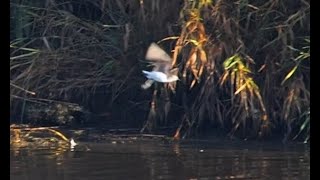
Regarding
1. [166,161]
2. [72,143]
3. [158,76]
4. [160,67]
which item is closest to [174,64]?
[160,67]

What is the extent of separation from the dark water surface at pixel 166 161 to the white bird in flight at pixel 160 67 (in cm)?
65

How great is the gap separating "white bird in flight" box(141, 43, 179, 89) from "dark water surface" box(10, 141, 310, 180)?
0.65m

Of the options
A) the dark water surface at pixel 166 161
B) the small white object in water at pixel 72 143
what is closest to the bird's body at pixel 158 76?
the dark water surface at pixel 166 161

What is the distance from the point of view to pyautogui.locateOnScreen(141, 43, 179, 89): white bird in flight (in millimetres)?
7828

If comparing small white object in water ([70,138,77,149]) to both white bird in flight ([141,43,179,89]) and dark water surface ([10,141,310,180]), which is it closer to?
dark water surface ([10,141,310,180])

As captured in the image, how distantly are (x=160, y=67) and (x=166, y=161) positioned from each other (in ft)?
4.02

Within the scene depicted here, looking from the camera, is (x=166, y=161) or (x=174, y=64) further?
(x=174, y=64)

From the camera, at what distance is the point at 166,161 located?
23.3ft

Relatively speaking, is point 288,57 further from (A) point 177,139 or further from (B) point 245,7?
(A) point 177,139

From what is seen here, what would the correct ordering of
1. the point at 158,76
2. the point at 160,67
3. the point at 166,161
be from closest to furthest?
1. the point at 166,161
2. the point at 158,76
3. the point at 160,67

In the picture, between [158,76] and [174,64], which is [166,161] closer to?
[158,76]

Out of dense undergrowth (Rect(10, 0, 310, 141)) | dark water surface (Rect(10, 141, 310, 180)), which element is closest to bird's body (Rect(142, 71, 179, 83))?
dense undergrowth (Rect(10, 0, 310, 141))

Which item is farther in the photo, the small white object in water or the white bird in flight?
the small white object in water
